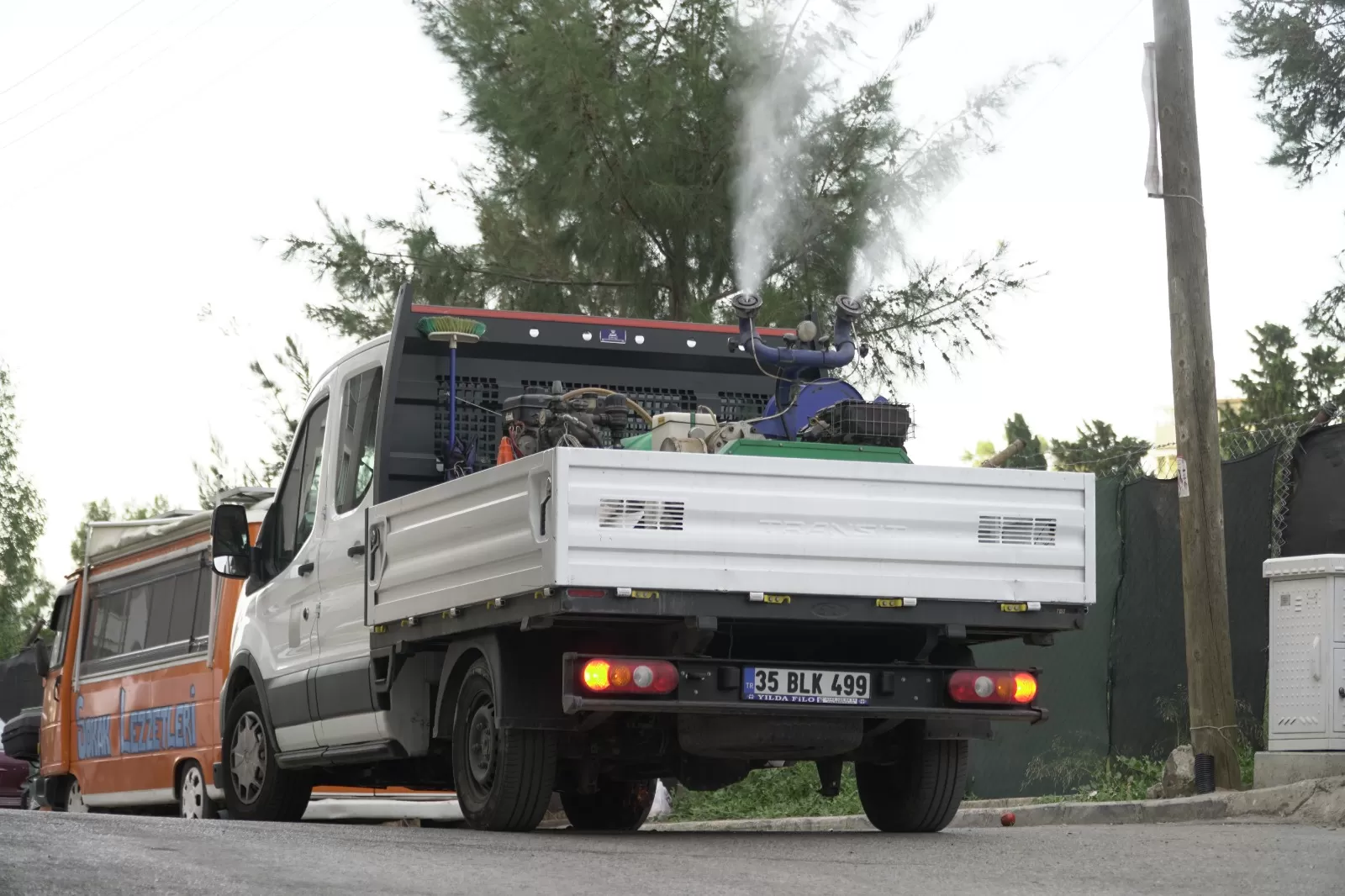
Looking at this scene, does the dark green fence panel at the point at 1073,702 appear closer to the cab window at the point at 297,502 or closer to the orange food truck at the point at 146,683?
the orange food truck at the point at 146,683

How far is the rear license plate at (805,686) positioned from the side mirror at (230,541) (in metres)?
4.19

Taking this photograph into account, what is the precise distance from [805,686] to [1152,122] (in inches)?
225

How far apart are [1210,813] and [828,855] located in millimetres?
4127

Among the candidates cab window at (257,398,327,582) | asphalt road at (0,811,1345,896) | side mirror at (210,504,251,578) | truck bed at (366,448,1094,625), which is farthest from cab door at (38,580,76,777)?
truck bed at (366,448,1094,625)

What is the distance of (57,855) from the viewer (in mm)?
6988

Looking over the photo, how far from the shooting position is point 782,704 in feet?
28.4

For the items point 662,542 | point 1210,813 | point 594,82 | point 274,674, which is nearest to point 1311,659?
point 1210,813

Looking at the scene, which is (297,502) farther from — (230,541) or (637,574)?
(637,574)

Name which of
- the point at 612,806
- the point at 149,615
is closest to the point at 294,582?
the point at 612,806

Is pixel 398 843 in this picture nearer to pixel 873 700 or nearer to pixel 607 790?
pixel 873 700

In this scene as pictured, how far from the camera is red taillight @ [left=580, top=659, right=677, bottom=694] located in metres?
8.41

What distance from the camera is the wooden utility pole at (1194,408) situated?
12.2m

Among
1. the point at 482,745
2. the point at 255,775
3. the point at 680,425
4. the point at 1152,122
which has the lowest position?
the point at 255,775

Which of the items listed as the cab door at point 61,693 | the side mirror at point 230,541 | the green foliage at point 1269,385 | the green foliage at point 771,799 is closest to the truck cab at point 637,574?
the side mirror at point 230,541
